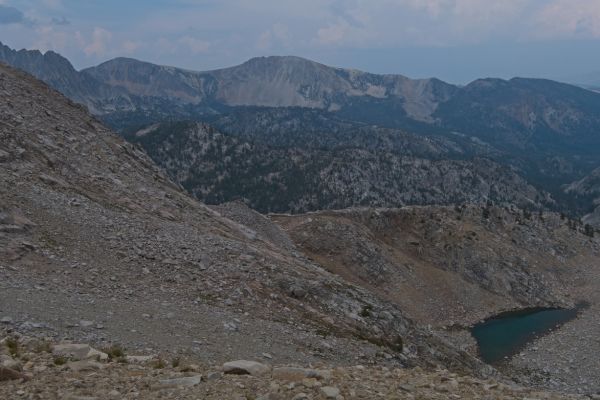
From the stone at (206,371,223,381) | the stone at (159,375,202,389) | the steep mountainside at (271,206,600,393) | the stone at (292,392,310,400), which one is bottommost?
the steep mountainside at (271,206,600,393)

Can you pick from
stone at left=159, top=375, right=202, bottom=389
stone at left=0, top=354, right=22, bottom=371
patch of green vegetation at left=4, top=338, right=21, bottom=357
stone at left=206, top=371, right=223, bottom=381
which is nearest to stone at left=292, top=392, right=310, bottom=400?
stone at left=206, top=371, right=223, bottom=381

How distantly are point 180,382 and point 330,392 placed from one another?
3.95 meters

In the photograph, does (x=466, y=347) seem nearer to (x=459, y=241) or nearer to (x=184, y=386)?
(x=459, y=241)

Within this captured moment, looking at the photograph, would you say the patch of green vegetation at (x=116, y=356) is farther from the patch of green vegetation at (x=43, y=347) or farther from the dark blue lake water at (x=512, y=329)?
the dark blue lake water at (x=512, y=329)

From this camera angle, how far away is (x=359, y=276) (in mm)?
67125

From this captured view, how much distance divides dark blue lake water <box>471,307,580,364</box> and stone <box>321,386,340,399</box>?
48506 mm

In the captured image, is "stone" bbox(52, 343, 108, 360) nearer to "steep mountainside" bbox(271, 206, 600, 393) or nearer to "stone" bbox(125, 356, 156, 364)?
"stone" bbox(125, 356, 156, 364)

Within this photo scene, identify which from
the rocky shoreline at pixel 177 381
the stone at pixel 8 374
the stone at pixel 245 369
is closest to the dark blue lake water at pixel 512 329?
the rocky shoreline at pixel 177 381

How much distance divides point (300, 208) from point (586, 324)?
13104cm

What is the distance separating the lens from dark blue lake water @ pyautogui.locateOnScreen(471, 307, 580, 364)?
60.5 meters

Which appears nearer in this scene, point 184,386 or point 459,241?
point 184,386

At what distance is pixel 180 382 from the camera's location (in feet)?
45.4

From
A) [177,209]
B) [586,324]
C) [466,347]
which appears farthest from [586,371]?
[177,209]

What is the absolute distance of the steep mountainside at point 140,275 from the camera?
22.3 meters
